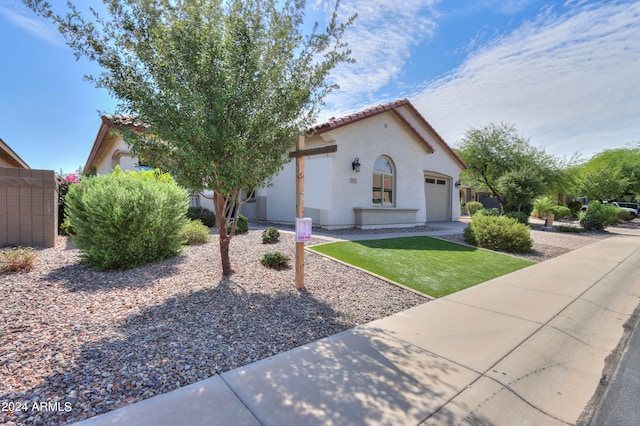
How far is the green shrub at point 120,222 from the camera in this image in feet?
18.5

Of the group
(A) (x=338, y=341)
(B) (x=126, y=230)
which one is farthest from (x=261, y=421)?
(B) (x=126, y=230)

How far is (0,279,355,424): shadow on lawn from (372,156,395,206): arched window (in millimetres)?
9363

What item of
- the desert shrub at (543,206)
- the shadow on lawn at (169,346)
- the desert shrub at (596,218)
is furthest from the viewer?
the desert shrub at (543,206)

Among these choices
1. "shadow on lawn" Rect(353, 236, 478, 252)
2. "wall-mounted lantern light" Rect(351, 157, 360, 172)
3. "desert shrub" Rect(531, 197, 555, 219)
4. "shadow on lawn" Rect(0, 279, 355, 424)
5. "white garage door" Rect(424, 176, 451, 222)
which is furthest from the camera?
"desert shrub" Rect(531, 197, 555, 219)

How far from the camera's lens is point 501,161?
818 inches

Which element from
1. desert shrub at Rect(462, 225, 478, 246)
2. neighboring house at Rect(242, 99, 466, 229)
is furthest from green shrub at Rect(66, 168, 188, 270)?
desert shrub at Rect(462, 225, 478, 246)

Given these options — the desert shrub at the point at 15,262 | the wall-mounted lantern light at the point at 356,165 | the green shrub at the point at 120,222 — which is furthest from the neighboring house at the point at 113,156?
the wall-mounted lantern light at the point at 356,165

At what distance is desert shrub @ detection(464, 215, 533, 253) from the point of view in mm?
10055

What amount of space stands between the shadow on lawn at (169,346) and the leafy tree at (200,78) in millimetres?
1844

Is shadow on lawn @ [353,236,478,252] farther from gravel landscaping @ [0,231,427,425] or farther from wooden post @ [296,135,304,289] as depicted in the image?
wooden post @ [296,135,304,289]

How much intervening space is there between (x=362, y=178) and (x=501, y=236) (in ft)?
18.2

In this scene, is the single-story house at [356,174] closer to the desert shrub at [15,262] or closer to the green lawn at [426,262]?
the green lawn at [426,262]

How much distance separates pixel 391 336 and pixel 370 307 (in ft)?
3.25

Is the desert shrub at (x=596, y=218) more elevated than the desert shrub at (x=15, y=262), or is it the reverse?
the desert shrub at (x=596, y=218)
